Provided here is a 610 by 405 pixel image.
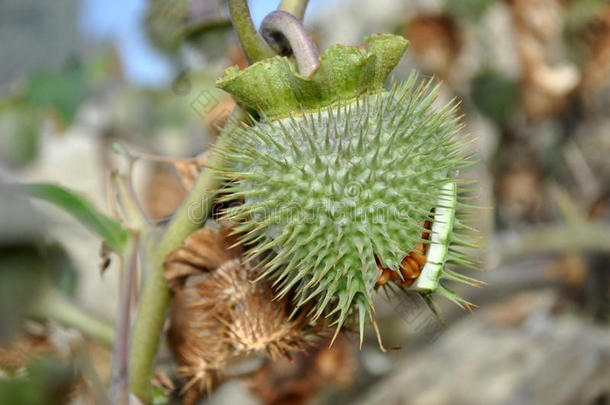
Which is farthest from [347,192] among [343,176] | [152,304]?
[152,304]

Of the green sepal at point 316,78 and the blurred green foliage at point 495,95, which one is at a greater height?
the green sepal at point 316,78

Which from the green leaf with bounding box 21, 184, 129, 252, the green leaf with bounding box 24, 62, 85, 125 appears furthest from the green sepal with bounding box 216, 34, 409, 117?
the green leaf with bounding box 24, 62, 85, 125

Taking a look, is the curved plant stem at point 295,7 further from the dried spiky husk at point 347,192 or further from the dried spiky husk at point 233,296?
the dried spiky husk at point 233,296

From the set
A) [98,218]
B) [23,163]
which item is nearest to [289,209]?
[98,218]

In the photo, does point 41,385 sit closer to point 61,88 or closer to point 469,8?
point 61,88

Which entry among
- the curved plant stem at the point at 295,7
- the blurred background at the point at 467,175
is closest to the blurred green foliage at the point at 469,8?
the blurred background at the point at 467,175

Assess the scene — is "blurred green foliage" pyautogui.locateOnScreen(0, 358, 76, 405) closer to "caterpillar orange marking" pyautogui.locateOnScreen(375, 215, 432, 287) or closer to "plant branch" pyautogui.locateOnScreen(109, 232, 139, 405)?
"plant branch" pyautogui.locateOnScreen(109, 232, 139, 405)
